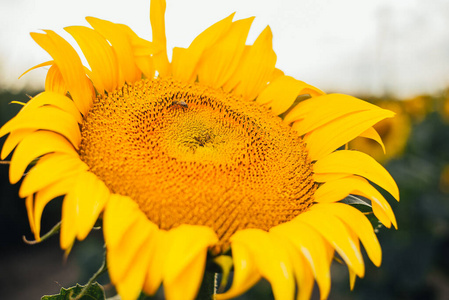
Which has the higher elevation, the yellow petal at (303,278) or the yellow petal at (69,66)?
the yellow petal at (69,66)

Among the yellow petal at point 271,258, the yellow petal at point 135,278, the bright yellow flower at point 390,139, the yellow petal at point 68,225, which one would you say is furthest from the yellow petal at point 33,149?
the bright yellow flower at point 390,139

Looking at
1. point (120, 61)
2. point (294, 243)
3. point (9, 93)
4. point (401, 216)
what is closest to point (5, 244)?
point (9, 93)

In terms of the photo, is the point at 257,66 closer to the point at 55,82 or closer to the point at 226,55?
the point at 226,55

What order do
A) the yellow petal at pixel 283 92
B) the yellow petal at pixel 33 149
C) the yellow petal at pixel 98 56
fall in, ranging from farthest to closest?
the yellow petal at pixel 283 92 → the yellow petal at pixel 98 56 → the yellow petal at pixel 33 149

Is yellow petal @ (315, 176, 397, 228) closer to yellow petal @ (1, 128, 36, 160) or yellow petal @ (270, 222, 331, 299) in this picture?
yellow petal @ (270, 222, 331, 299)

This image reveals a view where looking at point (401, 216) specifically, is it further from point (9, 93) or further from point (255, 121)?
point (9, 93)

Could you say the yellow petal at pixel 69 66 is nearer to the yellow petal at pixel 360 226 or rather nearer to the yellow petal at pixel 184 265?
the yellow petal at pixel 184 265

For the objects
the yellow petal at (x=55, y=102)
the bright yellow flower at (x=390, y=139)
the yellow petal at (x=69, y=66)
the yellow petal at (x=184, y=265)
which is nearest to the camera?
the yellow petal at (x=184, y=265)
